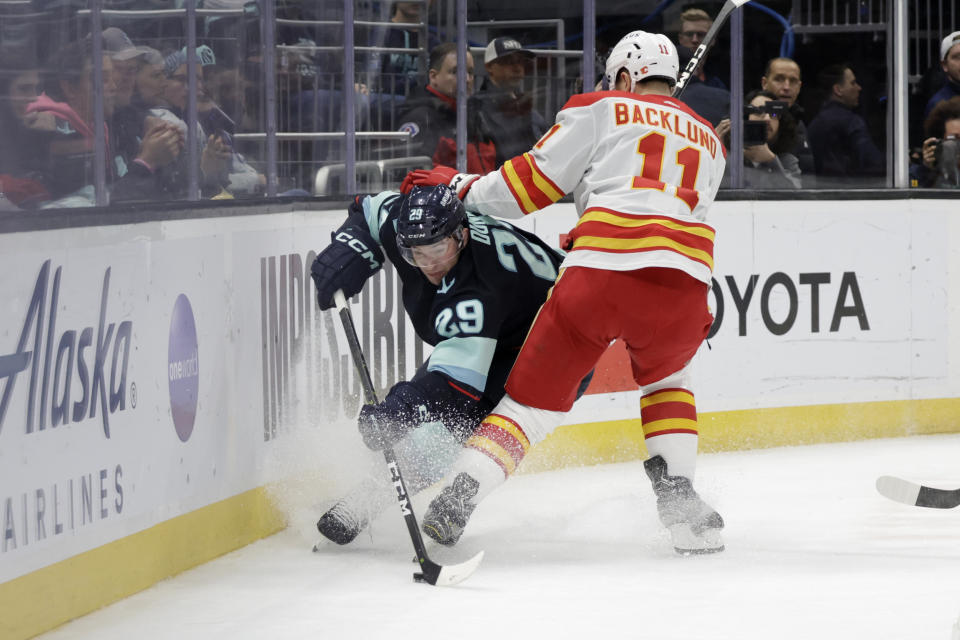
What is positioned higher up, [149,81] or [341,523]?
[149,81]

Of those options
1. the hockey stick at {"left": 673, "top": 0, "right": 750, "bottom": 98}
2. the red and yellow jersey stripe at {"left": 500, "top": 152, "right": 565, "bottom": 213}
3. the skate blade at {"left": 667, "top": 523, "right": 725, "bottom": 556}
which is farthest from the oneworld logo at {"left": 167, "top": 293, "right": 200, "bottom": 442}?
the hockey stick at {"left": 673, "top": 0, "right": 750, "bottom": 98}

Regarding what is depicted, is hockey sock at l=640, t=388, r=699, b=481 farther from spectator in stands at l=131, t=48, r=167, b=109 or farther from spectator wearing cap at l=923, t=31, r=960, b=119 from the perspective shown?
spectator wearing cap at l=923, t=31, r=960, b=119

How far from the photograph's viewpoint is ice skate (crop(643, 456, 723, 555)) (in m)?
3.60

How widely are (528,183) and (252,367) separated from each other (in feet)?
2.85

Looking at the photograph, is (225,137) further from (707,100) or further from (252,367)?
(707,100)

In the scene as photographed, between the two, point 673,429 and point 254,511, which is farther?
point 254,511

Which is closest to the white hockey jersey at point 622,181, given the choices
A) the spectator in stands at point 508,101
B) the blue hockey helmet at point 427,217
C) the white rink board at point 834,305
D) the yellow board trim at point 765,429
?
the blue hockey helmet at point 427,217

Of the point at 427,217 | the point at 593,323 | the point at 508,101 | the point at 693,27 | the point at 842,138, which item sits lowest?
the point at 593,323

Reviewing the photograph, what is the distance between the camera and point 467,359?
3.51 meters

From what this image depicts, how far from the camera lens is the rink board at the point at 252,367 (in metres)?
2.82

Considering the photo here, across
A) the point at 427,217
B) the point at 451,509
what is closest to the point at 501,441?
the point at 451,509

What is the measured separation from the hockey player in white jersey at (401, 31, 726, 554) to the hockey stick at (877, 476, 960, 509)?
0.53m

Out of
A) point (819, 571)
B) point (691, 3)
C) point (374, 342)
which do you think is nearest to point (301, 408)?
point (374, 342)

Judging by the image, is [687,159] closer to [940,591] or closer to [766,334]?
[940,591]
